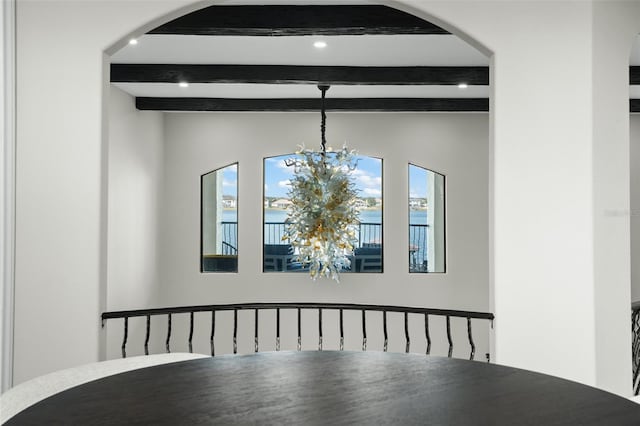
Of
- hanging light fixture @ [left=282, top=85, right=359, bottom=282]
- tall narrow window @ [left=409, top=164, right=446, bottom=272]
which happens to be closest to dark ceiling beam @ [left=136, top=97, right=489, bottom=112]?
hanging light fixture @ [left=282, top=85, right=359, bottom=282]

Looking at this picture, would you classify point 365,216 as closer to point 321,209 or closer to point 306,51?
point 321,209

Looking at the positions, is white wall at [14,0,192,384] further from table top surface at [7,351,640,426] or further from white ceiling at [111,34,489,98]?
table top surface at [7,351,640,426]

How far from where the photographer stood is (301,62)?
4.55 meters

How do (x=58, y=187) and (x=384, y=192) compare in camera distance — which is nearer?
(x=58, y=187)

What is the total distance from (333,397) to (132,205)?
16.1 feet

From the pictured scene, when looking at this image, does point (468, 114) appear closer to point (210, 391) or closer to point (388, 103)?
point (388, 103)

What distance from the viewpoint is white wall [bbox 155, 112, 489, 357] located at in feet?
21.5

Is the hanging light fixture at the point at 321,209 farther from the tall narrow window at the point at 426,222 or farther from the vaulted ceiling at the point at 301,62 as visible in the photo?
the tall narrow window at the point at 426,222

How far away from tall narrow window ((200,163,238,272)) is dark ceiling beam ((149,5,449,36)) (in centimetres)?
351

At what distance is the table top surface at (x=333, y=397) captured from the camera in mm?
1037

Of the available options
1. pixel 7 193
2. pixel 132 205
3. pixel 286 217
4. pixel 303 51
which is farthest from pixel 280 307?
pixel 286 217

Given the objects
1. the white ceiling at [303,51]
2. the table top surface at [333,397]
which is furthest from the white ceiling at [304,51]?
the table top surface at [333,397]

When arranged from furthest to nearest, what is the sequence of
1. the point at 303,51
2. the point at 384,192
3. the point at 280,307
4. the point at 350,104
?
the point at 384,192 → the point at 350,104 → the point at 303,51 → the point at 280,307

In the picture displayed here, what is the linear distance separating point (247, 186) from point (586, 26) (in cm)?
459
